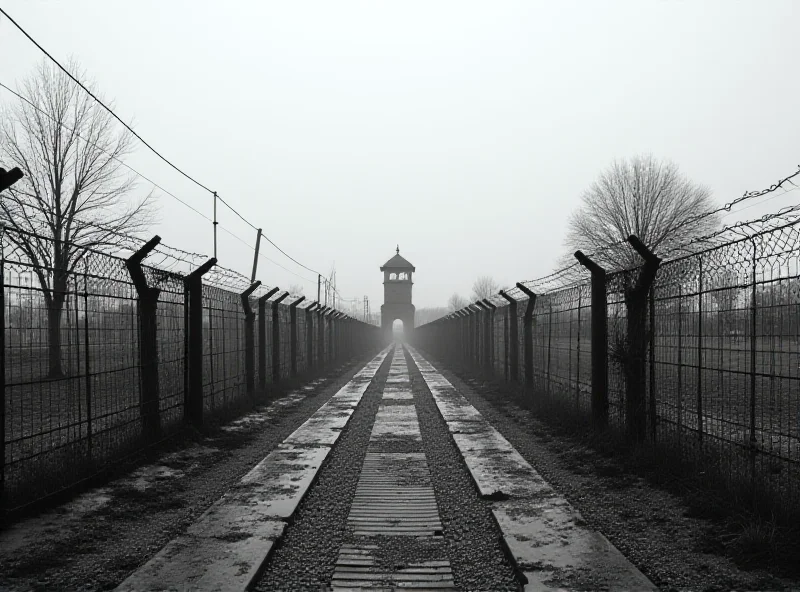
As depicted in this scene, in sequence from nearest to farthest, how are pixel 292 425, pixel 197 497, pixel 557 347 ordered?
1. pixel 197 497
2. pixel 292 425
3. pixel 557 347

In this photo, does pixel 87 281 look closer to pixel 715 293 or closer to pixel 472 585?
pixel 472 585

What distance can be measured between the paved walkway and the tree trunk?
79.2 inches

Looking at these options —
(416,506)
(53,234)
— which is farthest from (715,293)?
(53,234)

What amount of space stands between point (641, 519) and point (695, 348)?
1886 mm

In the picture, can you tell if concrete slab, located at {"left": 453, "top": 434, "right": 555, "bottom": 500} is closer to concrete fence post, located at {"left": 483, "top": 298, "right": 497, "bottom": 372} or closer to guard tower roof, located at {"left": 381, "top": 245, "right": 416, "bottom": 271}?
concrete fence post, located at {"left": 483, "top": 298, "right": 497, "bottom": 372}

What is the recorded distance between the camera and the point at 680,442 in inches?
224

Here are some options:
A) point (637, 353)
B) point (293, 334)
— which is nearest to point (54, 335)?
point (637, 353)

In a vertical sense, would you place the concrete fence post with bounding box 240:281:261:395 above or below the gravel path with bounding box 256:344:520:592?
above

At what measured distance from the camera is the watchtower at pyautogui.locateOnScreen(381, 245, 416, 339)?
73.7m

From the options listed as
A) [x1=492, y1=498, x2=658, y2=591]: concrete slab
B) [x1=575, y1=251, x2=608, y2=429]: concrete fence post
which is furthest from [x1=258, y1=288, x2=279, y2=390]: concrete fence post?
[x1=492, y1=498, x2=658, y2=591]: concrete slab

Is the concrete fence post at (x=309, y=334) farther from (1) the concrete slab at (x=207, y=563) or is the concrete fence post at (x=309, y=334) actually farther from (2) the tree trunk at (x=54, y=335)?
(1) the concrete slab at (x=207, y=563)

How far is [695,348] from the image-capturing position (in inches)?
224

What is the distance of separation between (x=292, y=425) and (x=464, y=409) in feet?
10.0

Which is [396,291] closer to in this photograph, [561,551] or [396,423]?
[396,423]
